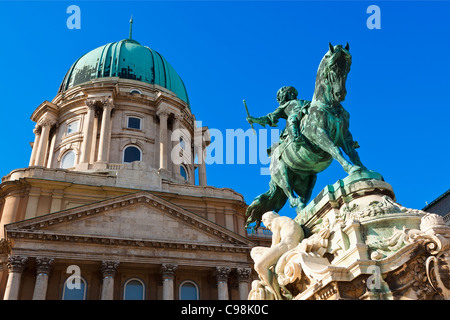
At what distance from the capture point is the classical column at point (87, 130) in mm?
39459

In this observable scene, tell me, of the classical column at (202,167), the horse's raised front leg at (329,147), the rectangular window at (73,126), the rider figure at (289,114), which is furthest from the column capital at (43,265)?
the horse's raised front leg at (329,147)

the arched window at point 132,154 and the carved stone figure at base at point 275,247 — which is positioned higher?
the arched window at point 132,154

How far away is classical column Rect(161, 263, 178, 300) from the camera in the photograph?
26.5m

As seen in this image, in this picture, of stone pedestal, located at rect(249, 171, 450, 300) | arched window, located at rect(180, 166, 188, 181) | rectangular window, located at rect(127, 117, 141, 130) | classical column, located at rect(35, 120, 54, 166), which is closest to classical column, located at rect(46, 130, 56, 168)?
classical column, located at rect(35, 120, 54, 166)

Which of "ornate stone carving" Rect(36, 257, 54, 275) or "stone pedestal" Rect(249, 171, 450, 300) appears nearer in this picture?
"stone pedestal" Rect(249, 171, 450, 300)

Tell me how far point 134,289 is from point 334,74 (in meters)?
25.3

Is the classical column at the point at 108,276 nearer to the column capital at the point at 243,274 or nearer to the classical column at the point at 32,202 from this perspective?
the classical column at the point at 32,202

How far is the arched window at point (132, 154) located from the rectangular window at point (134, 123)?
270 centimetres

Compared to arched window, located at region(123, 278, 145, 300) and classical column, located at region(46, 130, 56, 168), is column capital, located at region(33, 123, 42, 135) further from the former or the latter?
arched window, located at region(123, 278, 145, 300)

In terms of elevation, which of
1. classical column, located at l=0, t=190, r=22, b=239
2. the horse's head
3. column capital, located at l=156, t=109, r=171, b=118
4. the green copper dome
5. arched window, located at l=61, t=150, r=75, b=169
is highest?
the green copper dome

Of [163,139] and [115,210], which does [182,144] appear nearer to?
[163,139]

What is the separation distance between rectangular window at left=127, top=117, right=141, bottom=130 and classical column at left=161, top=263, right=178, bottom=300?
2026cm

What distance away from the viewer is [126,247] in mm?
27234
